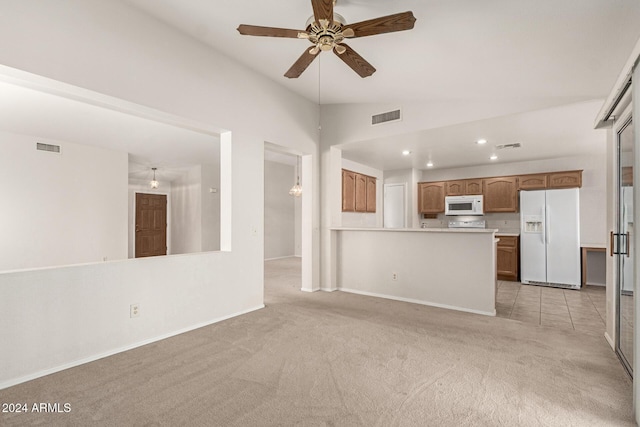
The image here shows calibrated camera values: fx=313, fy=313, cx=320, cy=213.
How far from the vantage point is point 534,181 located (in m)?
6.07

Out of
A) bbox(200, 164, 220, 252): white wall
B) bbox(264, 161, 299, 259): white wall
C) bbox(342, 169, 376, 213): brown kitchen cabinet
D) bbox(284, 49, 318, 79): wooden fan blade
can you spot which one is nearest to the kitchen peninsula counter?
bbox(342, 169, 376, 213): brown kitchen cabinet

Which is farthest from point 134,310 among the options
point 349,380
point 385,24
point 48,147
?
point 48,147

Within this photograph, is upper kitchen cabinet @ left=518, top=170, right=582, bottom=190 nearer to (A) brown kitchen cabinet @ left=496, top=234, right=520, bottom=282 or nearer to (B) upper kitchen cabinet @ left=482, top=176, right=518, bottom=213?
(B) upper kitchen cabinet @ left=482, top=176, right=518, bottom=213

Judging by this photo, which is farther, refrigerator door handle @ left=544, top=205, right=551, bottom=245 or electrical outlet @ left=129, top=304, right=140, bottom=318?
refrigerator door handle @ left=544, top=205, right=551, bottom=245

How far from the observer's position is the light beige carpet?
1.85 metres

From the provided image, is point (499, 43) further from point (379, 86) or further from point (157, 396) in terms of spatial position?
point (157, 396)

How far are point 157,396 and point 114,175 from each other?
5.13 meters

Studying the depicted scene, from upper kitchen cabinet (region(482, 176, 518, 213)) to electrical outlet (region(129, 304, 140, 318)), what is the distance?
21.3ft

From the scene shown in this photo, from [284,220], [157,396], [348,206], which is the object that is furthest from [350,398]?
[284,220]

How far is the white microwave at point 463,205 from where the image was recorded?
21.8ft

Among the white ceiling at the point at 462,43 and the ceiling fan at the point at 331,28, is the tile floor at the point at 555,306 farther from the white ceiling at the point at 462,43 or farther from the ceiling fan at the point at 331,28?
the ceiling fan at the point at 331,28

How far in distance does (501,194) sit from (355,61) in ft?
17.1

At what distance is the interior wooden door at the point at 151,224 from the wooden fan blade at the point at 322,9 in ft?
25.8

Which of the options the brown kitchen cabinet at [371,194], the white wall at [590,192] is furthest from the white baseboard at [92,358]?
the white wall at [590,192]
